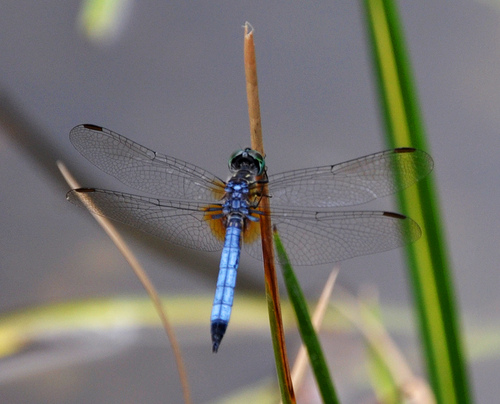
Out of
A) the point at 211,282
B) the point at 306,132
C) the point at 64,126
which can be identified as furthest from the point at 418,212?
the point at 64,126

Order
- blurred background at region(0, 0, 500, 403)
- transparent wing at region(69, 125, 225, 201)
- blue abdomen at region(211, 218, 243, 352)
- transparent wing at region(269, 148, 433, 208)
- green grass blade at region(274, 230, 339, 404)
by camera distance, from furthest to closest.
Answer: blurred background at region(0, 0, 500, 403) < transparent wing at region(69, 125, 225, 201) < transparent wing at region(269, 148, 433, 208) < blue abdomen at region(211, 218, 243, 352) < green grass blade at region(274, 230, 339, 404)

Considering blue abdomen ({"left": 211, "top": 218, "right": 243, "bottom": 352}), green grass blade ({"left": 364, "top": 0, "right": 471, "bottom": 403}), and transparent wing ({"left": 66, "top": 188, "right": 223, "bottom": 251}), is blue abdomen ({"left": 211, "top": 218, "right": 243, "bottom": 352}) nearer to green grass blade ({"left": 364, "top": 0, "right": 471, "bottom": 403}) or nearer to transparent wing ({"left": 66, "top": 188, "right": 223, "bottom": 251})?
transparent wing ({"left": 66, "top": 188, "right": 223, "bottom": 251})

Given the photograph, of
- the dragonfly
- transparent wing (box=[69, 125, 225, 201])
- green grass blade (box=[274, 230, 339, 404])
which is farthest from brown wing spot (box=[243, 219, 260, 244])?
green grass blade (box=[274, 230, 339, 404])

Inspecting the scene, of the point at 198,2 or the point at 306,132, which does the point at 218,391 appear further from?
the point at 198,2

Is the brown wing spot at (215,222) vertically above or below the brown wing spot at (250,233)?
above

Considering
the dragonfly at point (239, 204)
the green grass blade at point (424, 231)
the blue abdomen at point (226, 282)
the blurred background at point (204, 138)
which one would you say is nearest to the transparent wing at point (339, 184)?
the dragonfly at point (239, 204)

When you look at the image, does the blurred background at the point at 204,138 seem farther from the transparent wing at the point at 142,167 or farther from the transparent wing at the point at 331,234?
the transparent wing at the point at 331,234
